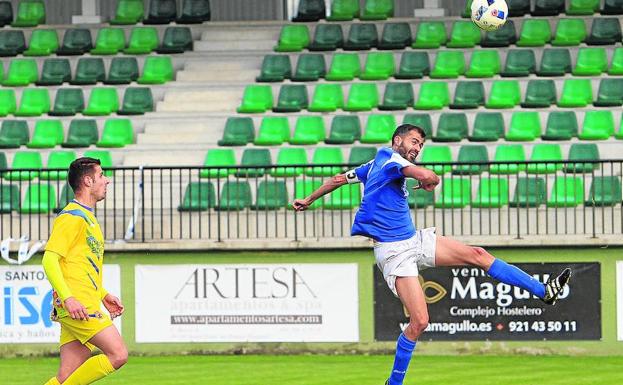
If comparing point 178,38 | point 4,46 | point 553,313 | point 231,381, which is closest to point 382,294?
point 553,313

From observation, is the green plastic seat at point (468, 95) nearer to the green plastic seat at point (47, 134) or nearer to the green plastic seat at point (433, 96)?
the green plastic seat at point (433, 96)

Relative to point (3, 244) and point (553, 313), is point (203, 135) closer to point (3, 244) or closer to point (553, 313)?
point (3, 244)

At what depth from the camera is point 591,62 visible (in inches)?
931

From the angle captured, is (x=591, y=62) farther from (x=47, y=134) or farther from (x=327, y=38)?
(x=47, y=134)

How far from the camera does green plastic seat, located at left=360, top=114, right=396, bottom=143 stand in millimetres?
22047

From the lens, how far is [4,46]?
2627 centimetres

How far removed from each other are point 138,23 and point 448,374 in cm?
1362

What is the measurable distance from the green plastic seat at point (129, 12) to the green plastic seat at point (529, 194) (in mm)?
9631

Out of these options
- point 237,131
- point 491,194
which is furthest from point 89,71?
point 491,194

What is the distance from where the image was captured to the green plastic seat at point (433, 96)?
22828mm

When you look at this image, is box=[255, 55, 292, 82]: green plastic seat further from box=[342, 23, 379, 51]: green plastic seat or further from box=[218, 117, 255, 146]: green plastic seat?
box=[218, 117, 255, 146]: green plastic seat

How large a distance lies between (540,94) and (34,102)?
330 inches

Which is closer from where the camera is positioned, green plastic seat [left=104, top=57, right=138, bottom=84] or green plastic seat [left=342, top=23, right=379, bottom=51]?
green plastic seat [left=104, top=57, right=138, bottom=84]

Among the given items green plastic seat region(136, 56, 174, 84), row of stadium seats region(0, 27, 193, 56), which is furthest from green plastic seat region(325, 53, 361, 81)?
row of stadium seats region(0, 27, 193, 56)
